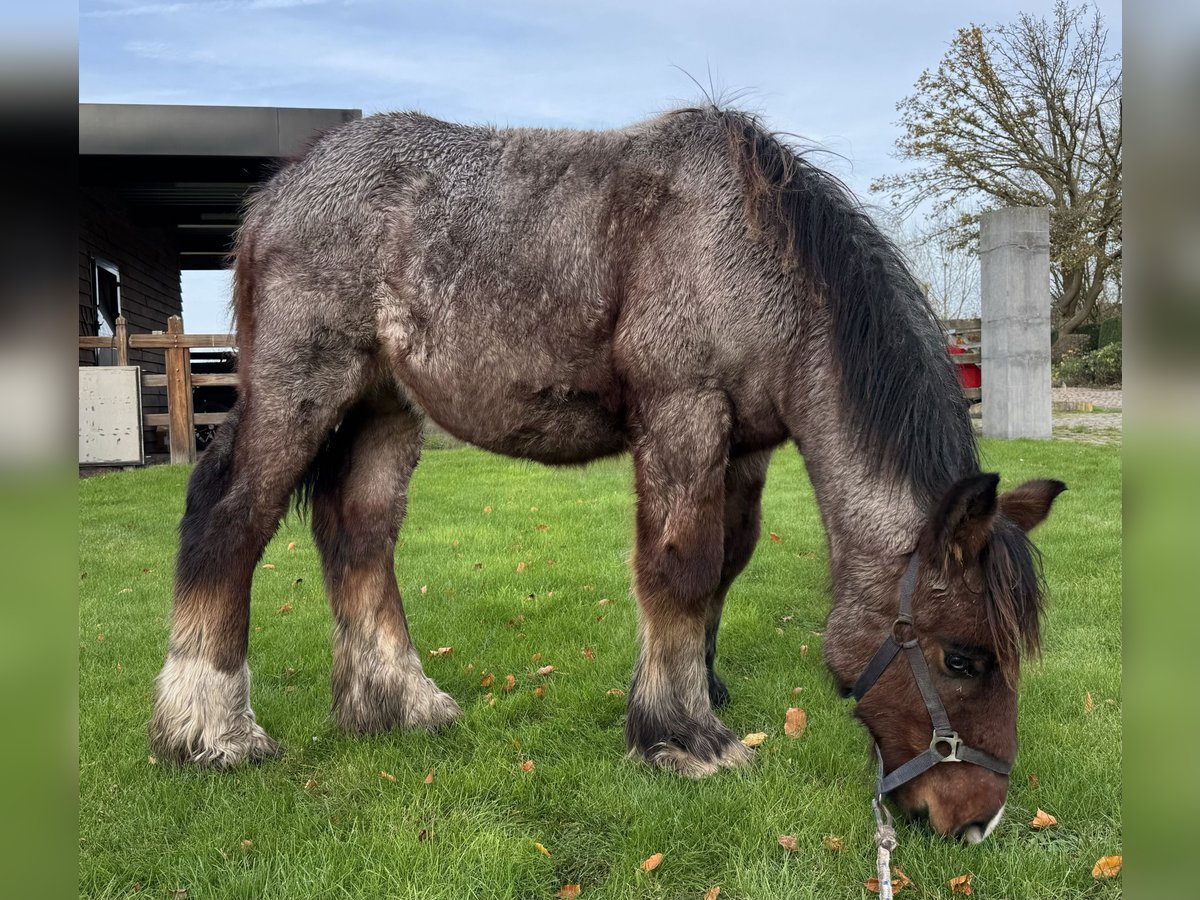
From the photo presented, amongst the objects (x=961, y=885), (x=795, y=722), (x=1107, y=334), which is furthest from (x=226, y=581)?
(x=1107, y=334)

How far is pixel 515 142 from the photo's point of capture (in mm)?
3861

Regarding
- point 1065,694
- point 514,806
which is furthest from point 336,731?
point 1065,694

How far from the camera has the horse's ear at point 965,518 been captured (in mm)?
2584

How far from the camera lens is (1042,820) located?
300 cm

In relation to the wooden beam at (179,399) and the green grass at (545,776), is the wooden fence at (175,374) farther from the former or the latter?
the green grass at (545,776)

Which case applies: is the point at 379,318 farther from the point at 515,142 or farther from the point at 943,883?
the point at 943,883

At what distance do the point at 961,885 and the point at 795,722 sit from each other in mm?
1259

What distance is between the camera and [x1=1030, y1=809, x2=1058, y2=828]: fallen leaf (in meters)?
3.00

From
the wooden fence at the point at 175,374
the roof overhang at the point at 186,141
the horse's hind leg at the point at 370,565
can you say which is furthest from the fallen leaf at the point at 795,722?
the roof overhang at the point at 186,141

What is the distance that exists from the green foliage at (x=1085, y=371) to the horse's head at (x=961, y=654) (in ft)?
61.0

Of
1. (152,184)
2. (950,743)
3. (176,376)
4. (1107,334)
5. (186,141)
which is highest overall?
(186,141)

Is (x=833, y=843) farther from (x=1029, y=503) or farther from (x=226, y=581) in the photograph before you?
(x=226, y=581)
